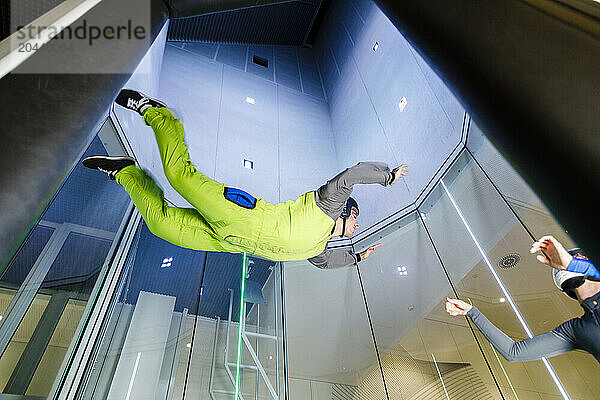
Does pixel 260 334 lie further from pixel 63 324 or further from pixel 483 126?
pixel 483 126

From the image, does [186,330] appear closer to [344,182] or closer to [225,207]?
[225,207]

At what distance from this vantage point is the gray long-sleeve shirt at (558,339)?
136 centimetres

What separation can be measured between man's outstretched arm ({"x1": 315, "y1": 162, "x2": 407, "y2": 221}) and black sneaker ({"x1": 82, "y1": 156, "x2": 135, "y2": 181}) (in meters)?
1.19

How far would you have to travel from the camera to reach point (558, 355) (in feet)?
5.33

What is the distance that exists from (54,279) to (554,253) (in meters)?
2.45

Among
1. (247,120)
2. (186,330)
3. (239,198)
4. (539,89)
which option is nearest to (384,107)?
(247,120)

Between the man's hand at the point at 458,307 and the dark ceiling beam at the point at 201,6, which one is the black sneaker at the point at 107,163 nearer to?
the dark ceiling beam at the point at 201,6

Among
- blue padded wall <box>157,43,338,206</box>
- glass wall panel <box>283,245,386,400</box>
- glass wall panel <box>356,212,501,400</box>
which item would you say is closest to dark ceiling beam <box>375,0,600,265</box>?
glass wall panel <box>356,212,501,400</box>

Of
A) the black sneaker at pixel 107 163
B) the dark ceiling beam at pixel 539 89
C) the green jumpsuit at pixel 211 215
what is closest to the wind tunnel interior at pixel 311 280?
the black sneaker at pixel 107 163

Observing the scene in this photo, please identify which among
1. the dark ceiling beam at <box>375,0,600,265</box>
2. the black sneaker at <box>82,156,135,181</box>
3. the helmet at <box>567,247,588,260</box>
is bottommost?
the dark ceiling beam at <box>375,0,600,265</box>

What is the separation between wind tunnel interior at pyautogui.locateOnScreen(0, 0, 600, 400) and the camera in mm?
1797

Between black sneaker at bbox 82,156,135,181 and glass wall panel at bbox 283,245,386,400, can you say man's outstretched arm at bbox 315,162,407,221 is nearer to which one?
black sneaker at bbox 82,156,135,181

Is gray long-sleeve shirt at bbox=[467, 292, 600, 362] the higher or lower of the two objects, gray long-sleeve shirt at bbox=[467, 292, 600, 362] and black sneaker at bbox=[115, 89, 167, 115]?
the lower

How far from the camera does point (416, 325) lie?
273cm
